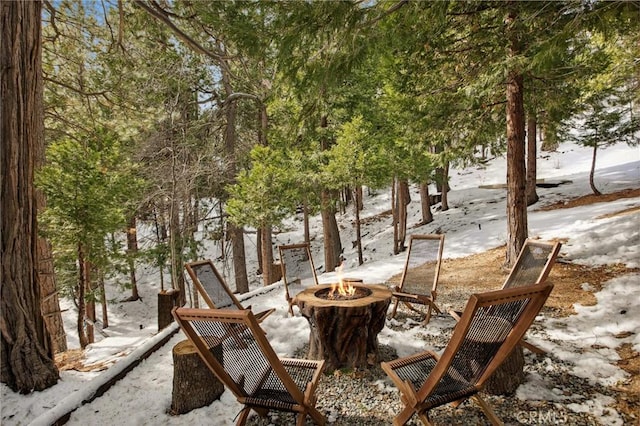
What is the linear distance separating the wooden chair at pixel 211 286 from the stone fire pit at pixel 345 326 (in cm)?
142

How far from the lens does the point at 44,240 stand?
18.7 ft

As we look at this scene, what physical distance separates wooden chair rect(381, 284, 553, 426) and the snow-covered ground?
0.89m

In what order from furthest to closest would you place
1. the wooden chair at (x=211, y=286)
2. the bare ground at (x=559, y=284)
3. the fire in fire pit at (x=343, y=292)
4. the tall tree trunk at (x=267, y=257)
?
the tall tree trunk at (x=267, y=257) → the wooden chair at (x=211, y=286) → the fire in fire pit at (x=343, y=292) → the bare ground at (x=559, y=284)

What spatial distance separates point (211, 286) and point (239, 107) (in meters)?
9.52

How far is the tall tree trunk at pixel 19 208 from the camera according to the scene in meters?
3.35

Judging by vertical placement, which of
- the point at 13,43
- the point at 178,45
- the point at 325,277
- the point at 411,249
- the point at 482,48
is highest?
the point at 178,45

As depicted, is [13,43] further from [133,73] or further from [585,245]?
[585,245]

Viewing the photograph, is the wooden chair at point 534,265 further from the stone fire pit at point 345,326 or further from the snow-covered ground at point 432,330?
the stone fire pit at point 345,326

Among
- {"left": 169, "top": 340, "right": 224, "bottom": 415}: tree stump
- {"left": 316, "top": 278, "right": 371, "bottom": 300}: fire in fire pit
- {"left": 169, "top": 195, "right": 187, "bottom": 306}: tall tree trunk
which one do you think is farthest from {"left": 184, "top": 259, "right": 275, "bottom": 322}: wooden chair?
{"left": 169, "top": 195, "right": 187, "bottom": 306}: tall tree trunk

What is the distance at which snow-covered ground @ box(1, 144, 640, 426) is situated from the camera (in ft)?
10.2

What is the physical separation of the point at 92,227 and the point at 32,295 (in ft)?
8.53

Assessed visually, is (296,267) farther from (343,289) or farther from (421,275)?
(343,289)

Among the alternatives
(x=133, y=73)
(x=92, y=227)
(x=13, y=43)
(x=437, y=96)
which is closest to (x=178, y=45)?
(x=133, y=73)

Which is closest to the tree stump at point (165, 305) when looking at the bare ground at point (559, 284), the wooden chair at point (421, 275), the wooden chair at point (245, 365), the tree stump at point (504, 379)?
the wooden chair at point (421, 275)
